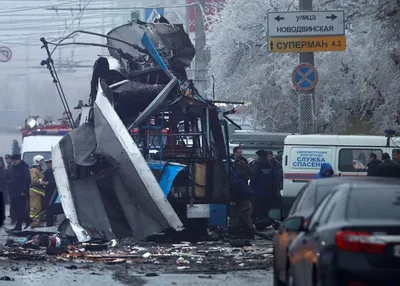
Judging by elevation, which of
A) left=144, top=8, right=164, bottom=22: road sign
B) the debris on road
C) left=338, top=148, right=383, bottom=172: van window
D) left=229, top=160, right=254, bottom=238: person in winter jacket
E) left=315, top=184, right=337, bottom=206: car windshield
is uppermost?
left=144, top=8, right=164, bottom=22: road sign

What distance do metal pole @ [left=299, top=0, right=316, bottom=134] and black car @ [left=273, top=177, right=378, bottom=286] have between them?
837cm

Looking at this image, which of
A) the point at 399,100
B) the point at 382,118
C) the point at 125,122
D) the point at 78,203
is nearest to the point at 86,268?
the point at 78,203

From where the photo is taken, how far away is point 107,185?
16219 mm

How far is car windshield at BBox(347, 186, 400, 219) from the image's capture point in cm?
774

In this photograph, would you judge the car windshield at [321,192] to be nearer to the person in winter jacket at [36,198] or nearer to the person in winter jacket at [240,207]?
the person in winter jacket at [240,207]

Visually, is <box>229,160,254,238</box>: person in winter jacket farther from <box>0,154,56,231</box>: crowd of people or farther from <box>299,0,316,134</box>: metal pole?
<box>0,154,56,231</box>: crowd of people

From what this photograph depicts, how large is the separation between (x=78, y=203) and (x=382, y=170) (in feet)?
16.1

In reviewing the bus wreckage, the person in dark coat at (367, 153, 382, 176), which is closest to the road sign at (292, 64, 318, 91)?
the bus wreckage

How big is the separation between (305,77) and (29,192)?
301 inches

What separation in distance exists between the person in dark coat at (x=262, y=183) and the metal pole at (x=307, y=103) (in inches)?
43.2

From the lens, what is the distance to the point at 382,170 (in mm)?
15102

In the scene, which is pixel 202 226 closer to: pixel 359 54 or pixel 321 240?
pixel 321 240

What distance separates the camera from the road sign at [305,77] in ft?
57.8

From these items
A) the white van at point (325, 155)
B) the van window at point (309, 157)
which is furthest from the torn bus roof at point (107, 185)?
the van window at point (309, 157)
